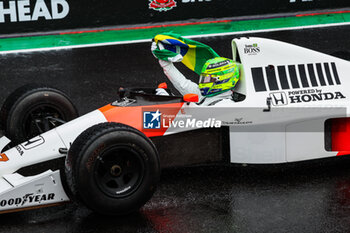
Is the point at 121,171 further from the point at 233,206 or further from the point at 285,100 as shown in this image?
the point at 285,100

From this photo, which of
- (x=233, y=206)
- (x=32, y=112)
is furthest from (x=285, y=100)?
(x=32, y=112)

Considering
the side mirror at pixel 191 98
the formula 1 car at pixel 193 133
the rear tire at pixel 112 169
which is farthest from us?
the side mirror at pixel 191 98

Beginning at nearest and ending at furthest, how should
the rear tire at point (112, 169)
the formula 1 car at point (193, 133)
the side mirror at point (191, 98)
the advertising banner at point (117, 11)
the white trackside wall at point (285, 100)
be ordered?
the rear tire at point (112, 169), the formula 1 car at point (193, 133), the side mirror at point (191, 98), the white trackside wall at point (285, 100), the advertising banner at point (117, 11)

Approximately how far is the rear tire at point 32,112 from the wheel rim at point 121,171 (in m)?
1.49

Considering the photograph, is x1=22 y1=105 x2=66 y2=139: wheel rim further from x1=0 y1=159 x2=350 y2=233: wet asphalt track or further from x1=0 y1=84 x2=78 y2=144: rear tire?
x1=0 y1=159 x2=350 y2=233: wet asphalt track

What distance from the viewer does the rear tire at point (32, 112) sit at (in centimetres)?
734

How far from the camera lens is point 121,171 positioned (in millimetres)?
5906

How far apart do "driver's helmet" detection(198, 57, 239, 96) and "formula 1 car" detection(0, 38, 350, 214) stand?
13 centimetres

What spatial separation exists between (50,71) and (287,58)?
4.58m

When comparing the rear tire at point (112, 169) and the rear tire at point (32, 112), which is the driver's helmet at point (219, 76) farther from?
the rear tire at point (32, 112)

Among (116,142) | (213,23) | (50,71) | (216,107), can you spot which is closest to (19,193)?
(116,142)

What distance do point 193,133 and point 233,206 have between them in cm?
87

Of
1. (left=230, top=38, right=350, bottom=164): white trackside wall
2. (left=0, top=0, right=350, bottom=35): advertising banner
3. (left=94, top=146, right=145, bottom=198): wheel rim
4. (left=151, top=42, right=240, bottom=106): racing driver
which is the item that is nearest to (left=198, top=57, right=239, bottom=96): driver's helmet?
(left=151, top=42, right=240, bottom=106): racing driver

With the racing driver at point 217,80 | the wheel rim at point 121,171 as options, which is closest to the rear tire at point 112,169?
the wheel rim at point 121,171
